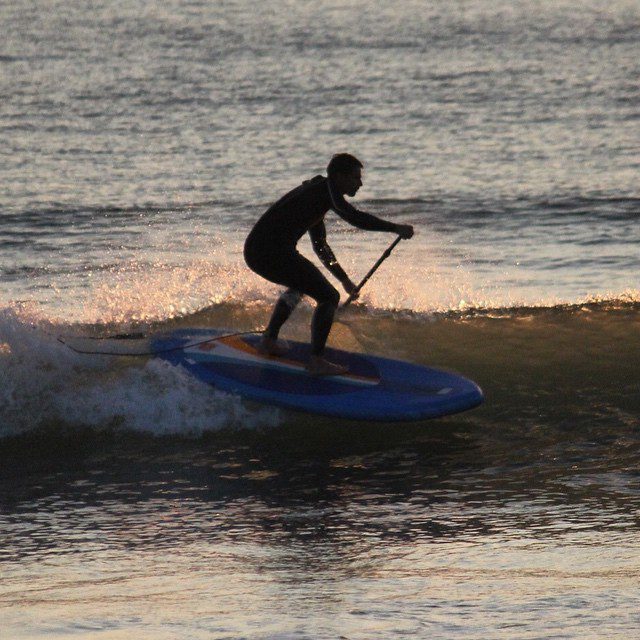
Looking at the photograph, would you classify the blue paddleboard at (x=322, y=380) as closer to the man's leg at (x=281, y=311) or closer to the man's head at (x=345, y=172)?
the man's leg at (x=281, y=311)

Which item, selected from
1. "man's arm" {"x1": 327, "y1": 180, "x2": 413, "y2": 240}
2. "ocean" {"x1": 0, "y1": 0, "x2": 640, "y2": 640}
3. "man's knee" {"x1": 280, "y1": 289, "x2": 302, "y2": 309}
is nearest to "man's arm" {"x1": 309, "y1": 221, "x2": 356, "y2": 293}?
"man's knee" {"x1": 280, "y1": 289, "x2": 302, "y2": 309}

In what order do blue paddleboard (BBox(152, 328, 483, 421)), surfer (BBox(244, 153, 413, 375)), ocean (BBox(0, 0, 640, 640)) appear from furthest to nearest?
surfer (BBox(244, 153, 413, 375)) → blue paddleboard (BBox(152, 328, 483, 421)) → ocean (BBox(0, 0, 640, 640))

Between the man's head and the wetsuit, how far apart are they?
8.3 inches

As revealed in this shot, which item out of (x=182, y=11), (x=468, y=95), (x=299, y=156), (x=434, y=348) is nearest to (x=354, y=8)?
(x=182, y=11)

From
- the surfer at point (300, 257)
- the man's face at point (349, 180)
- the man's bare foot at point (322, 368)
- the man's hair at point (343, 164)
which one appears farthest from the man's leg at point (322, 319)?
the man's hair at point (343, 164)

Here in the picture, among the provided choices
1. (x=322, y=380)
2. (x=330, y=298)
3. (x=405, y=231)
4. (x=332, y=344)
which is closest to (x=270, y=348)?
(x=322, y=380)

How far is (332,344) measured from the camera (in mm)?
13141

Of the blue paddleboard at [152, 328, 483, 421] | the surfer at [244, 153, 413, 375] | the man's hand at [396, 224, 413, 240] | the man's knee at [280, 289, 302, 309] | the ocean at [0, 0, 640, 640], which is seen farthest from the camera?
the man's knee at [280, 289, 302, 309]

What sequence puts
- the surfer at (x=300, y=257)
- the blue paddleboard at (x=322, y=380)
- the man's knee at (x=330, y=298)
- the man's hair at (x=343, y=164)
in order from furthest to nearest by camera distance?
the man's knee at (x=330, y=298) → the surfer at (x=300, y=257) → the blue paddleboard at (x=322, y=380) → the man's hair at (x=343, y=164)

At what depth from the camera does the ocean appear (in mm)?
7539

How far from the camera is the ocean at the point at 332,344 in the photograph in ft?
24.7

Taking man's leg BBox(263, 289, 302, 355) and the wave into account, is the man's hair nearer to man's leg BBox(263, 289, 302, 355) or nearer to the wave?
man's leg BBox(263, 289, 302, 355)

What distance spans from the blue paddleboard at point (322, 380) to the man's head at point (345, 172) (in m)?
1.47

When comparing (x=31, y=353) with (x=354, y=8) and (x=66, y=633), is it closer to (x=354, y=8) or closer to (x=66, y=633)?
(x=66, y=633)
